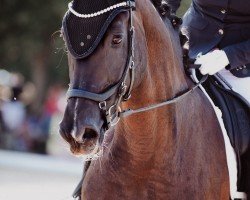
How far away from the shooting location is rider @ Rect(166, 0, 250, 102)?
6.04 m

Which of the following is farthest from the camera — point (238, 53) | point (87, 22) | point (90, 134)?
point (238, 53)

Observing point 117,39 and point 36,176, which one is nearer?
point 117,39

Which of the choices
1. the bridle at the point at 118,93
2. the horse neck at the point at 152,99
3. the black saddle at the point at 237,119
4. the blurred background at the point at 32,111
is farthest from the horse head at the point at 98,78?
the black saddle at the point at 237,119

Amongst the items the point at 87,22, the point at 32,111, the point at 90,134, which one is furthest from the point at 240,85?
the point at 32,111

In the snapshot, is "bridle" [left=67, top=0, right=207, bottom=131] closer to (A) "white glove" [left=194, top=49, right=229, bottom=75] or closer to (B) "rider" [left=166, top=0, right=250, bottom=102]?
(A) "white glove" [left=194, top=49, right=229, bottom=75]

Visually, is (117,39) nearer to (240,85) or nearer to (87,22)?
(87,22)

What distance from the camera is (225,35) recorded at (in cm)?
639

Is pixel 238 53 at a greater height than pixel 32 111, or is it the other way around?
pixel 238 53

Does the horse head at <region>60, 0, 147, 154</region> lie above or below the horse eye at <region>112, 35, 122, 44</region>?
below

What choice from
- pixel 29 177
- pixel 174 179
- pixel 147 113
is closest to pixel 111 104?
pixel 147 113

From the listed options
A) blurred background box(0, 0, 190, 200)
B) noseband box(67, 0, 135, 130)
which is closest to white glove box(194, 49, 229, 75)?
noseband box(67, 0, 135, 130)

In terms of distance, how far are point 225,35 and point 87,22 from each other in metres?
1.74

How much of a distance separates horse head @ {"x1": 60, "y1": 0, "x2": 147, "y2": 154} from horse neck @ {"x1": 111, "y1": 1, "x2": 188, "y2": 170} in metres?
0.24

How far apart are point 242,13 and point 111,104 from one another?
1.83 metres
